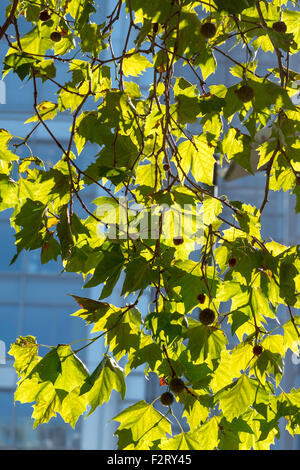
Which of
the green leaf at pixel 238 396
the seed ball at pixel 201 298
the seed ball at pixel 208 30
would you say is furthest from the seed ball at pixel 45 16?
the green leaf at pixel 238 396

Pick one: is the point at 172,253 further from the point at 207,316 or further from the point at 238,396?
the point at 238,396

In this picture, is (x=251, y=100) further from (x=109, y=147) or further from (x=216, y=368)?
(x=216, y=368)

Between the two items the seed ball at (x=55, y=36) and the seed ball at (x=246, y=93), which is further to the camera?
the seed ball at (x=55, y=36)

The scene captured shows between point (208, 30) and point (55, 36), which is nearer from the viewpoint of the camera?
point (208, 30)

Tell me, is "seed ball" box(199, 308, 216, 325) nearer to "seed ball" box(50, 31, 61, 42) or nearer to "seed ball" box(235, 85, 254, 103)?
"seed ball" box(235, 85, 254, 103)

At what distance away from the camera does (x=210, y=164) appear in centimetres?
88

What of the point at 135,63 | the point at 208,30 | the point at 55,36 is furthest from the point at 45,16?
the point at 208,30

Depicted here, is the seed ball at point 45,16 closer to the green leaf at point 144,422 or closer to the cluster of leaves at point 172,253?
the cluster of leaves at point 172,253

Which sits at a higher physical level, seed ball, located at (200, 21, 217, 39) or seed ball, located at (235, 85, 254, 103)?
seed ball, located at (200, 21, 217, 39)

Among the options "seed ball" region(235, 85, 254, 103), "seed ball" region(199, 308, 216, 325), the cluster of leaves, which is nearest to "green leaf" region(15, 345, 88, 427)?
the cluster of leaves

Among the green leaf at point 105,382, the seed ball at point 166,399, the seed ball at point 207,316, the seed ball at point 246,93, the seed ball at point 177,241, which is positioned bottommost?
the seed ball at point 166,399

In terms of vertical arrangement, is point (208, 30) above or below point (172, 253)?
above

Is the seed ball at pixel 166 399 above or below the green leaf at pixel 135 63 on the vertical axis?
below
